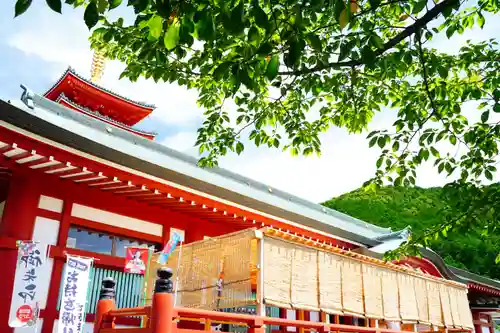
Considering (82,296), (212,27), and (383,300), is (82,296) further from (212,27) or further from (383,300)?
(212,27)

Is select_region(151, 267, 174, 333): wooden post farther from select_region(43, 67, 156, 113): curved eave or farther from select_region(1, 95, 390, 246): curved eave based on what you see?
select_region(43, 67, 156, 113): curved eave

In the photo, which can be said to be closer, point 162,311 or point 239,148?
point 162,311

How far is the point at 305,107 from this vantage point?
26.4 ft

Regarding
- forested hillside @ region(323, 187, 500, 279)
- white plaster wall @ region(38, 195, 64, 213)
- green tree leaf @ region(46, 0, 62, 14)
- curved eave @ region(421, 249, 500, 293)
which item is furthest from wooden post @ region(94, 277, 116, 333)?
forested hillside @ region(323, 187, 500, 279)

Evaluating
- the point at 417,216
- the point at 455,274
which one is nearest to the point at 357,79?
the point at 455,274

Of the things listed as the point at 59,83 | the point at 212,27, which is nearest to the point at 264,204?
the point at 212,27

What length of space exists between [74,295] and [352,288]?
17.1 feet

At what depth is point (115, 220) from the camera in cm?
971

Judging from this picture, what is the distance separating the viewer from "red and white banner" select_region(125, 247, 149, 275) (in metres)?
9.34

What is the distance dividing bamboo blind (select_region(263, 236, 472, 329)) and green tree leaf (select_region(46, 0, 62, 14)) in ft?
17.5

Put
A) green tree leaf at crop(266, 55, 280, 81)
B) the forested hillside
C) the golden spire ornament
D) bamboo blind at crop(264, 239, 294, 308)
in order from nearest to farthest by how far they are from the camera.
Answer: green tree leaf at crop(266, 55, 280, 81)
bamboo blind at crop(264, 239, 294, 308)
the golden spire ornament
the forested hillside

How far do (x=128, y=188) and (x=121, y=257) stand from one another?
1.52m

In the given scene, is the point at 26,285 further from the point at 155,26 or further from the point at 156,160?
the point at 155,26

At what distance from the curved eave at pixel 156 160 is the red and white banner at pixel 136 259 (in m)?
1.61
